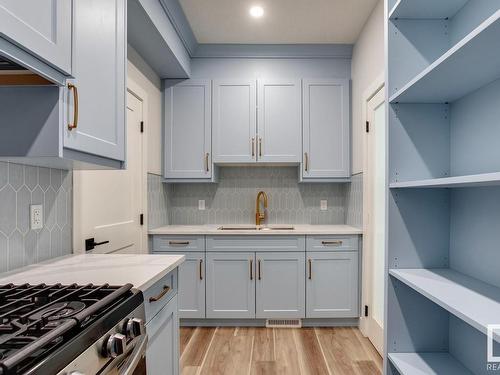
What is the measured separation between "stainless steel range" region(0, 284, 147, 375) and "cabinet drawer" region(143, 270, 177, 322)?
0.17 metres

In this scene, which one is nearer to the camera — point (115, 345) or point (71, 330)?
point (71, 330)

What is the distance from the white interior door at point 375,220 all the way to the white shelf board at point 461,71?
3.44 feet

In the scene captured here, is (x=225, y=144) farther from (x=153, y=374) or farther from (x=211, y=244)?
(x=153, y=374)

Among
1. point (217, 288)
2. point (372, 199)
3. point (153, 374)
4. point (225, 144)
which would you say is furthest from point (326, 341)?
point (225, 144)

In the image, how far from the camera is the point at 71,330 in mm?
834

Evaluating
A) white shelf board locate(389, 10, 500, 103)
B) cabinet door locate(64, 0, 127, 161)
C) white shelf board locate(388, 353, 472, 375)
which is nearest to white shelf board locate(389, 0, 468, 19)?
white shelf board locate(389, 10, 500, 103)

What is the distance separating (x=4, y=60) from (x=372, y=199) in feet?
8.11

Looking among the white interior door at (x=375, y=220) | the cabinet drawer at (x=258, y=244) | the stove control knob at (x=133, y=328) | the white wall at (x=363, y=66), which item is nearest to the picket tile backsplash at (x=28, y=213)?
the stove control knob at (x=133, y=328)

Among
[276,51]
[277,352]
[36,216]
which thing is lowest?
[277,352]

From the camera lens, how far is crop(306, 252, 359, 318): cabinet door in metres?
3.01

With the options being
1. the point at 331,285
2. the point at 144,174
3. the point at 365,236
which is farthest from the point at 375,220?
the point at 144,174

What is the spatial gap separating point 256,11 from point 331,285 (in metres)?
2.42

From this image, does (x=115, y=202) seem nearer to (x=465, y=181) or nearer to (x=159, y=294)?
(x=159, y=294)

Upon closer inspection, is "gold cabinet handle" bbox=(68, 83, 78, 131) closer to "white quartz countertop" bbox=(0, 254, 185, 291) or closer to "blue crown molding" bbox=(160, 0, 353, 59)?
"white quartz countertop" bbox=(0, 254, 185, 291)
